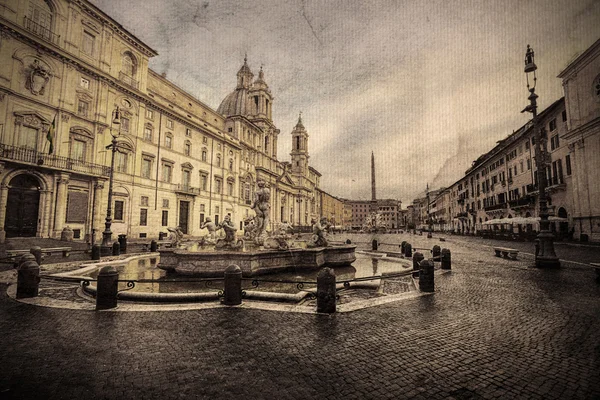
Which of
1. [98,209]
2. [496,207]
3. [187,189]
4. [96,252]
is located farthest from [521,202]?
[98,209]

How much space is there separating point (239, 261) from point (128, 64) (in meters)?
31.4

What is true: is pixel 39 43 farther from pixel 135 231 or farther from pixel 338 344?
pixel 338 344

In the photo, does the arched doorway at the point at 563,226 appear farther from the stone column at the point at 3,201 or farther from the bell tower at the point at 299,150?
the bell tower at the point at 299,150

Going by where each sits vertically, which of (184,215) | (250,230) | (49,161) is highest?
(49,161)

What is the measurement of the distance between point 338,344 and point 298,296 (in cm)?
241

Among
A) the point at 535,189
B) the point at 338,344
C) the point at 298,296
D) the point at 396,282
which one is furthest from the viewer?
the point at 535,189

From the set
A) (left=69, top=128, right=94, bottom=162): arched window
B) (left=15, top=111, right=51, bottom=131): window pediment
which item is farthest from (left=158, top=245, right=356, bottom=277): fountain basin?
(left=69, top=128, right=94, bottom=162): arched window

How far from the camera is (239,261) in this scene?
941 centimetres

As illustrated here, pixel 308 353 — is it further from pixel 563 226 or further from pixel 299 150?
pixel 299 150

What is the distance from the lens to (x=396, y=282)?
9031mm

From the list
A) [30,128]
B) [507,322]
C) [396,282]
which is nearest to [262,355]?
[507,322]

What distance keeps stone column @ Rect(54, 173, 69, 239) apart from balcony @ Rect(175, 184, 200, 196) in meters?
12.8

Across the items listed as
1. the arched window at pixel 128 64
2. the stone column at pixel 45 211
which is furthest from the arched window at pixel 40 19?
the stone column at pixel 45 211

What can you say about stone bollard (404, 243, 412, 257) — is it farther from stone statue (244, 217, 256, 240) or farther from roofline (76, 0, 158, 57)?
roofline (76, 0, 158, 57)
